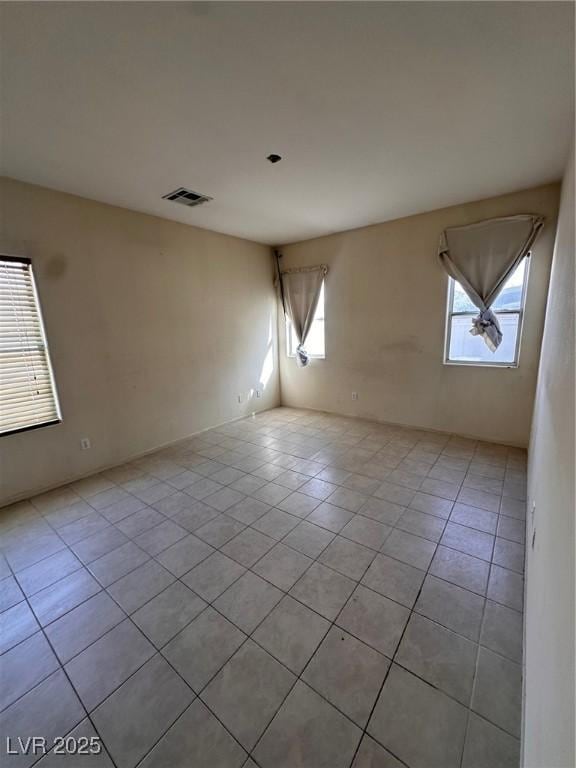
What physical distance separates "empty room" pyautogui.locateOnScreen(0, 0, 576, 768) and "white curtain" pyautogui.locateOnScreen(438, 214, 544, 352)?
0.08 ft

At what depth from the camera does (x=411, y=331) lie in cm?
392

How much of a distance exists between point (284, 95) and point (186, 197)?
1606 mm

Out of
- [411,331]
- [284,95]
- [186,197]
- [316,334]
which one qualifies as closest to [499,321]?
[411,331]

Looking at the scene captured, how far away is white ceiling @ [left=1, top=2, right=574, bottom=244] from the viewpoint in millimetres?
1275

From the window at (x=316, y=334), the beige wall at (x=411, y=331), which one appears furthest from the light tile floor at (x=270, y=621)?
the window at (x=316, y=334)

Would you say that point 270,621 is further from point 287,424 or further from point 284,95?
point 287,424

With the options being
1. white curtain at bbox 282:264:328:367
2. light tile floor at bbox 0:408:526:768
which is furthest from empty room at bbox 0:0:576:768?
white curtain at bbox 282:264:328:367

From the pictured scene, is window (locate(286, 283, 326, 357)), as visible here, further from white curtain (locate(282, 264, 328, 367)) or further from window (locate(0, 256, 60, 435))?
window (locate(0, 256, 60, 435))

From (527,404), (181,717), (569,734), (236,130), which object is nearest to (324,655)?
(181,717)

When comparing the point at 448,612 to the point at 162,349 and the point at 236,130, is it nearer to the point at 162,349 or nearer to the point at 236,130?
the point at 236,130

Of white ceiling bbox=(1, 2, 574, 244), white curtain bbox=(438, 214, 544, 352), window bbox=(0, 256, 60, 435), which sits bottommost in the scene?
window bbox=(0, 256, 60, 435)

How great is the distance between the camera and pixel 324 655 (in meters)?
1.40

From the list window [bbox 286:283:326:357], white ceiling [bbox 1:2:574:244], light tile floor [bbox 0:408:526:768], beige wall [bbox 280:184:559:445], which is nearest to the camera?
light tile floor [bbox 0:408:526:768]

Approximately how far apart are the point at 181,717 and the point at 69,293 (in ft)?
10.4
